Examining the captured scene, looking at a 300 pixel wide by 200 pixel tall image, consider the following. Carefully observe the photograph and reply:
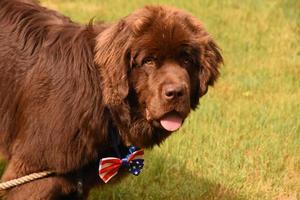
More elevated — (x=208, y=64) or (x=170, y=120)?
(x=208, y=64)

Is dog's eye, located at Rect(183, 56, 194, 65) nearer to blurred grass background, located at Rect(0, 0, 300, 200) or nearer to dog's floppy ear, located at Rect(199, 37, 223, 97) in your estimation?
dog's floppy ear, located at Rect(199, 37, 223, 97)

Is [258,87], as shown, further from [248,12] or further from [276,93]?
[248,12]

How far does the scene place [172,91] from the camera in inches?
121

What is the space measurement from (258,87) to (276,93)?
251 mm

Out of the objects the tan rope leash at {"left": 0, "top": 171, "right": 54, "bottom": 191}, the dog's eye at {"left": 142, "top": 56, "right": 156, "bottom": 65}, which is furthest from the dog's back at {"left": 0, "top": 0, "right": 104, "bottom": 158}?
the dog's eye at {"left": 142, "top": 56, "right": 156, "bottom": 65}

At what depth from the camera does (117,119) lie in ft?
11.0

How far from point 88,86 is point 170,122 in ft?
1.75

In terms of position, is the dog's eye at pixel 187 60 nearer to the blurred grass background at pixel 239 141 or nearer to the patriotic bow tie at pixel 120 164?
the patriotic bow tie at pixel 120 164

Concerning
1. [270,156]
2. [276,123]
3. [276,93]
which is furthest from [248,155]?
[276,93]

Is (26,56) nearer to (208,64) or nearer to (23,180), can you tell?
(23,180)

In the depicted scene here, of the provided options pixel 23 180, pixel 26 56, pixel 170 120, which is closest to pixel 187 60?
pixel 170 120

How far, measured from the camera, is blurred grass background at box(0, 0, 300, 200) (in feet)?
15.8

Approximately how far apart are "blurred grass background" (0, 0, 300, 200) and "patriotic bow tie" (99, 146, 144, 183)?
33 cm

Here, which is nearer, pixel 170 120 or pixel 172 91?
pixel 172 91
